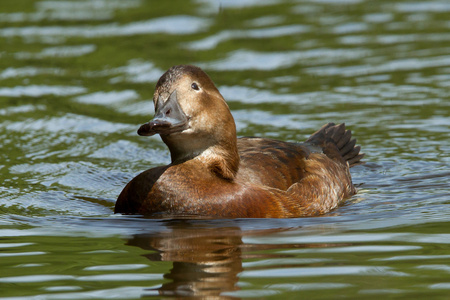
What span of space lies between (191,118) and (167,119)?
32cm

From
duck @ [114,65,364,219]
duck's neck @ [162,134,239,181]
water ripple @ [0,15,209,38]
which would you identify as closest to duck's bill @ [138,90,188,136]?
duck @ [114,65,364,219]

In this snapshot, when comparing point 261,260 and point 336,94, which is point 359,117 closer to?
point 336,94

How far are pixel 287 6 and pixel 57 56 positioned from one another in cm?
448

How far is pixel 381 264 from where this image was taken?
545 centimetres

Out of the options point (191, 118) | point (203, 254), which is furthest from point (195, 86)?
point (203, 254)

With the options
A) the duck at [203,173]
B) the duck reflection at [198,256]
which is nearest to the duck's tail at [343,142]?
the duck at [203,173]

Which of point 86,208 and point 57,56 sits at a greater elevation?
point 57,56

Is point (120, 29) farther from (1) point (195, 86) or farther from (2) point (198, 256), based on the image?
(2) point (198, 256)

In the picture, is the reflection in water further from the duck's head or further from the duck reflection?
the duck's head

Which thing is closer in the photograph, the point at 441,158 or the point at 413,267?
the point at 413,267

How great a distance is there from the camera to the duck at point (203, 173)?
22.4 feet

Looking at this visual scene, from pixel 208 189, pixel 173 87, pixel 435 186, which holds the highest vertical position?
pixel 173 87

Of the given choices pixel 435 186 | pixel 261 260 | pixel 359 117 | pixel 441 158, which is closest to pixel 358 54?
pixel 359 117

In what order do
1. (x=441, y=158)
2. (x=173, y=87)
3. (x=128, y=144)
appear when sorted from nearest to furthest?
(x=173, y=87)
(x=441, y=158)
(x=128, y=144)
